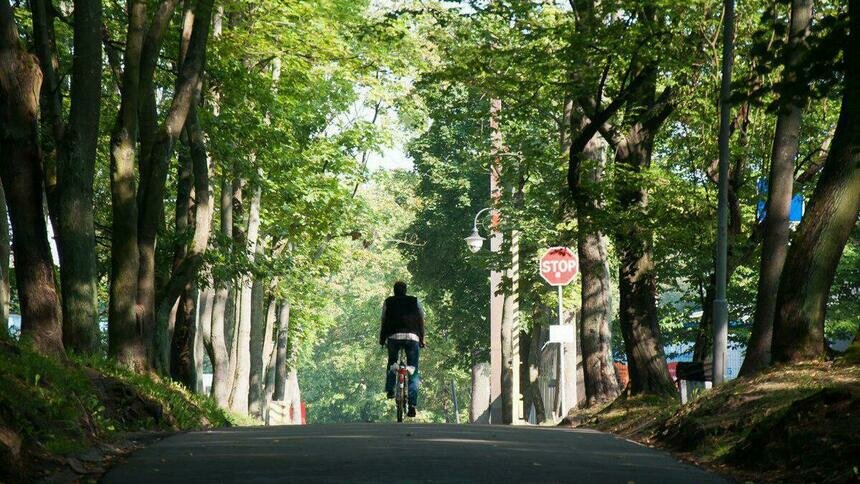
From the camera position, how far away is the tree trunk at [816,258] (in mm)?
14500

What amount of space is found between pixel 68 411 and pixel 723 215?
32.2 ft

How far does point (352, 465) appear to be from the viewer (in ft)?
33.6

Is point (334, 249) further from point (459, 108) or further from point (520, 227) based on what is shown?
point (459, 108)

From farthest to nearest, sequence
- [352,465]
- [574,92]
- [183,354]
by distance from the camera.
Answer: [183,354] → [574,92] → [352,465]

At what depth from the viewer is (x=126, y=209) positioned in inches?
773

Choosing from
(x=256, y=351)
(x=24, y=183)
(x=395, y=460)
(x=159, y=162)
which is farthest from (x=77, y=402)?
(x=256, y=351)

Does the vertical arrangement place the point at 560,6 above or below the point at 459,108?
above

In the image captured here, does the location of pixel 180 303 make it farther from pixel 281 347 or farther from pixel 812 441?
pixel 281 347

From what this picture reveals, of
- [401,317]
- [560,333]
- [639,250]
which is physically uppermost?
[639,250]

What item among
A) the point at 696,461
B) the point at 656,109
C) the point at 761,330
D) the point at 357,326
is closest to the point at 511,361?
the point at 656,109

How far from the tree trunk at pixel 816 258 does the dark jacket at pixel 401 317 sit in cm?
609

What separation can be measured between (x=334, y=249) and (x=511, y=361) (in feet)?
31.1

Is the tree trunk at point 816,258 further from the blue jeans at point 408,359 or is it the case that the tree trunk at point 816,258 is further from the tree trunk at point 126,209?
the tree trunk at point 126,209

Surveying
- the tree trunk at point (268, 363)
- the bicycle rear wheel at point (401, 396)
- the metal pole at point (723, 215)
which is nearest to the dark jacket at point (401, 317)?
the bicycle rear wheel at point (401, 396)
